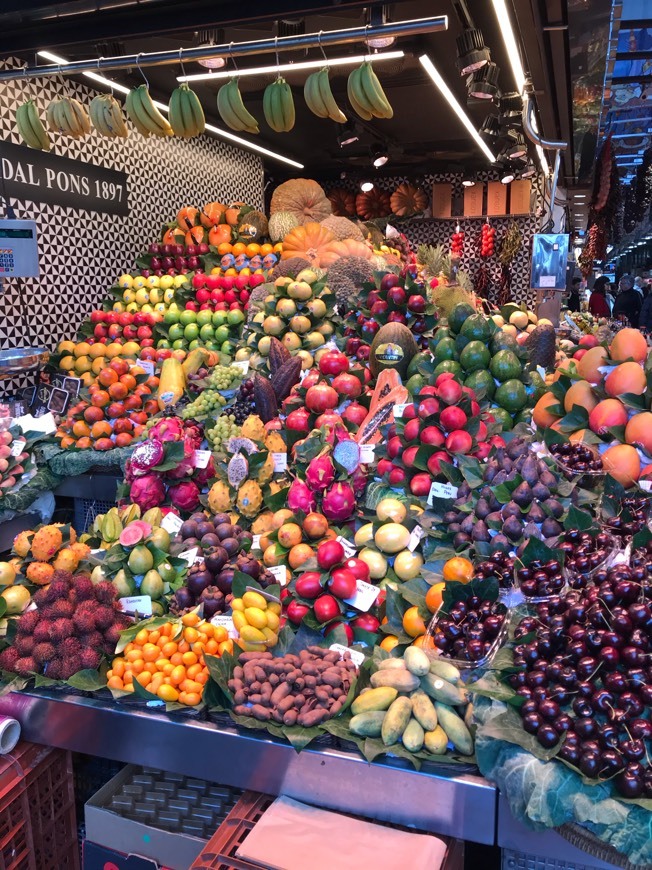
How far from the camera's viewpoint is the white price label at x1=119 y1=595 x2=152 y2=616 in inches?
101

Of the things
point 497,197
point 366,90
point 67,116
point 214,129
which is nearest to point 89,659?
point 366,90

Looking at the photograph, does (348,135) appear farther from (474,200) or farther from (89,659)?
(89,659)

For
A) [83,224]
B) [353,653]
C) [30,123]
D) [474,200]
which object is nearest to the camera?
[353,653]

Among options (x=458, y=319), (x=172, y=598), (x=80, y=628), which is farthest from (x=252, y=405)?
(x=80, y=628)

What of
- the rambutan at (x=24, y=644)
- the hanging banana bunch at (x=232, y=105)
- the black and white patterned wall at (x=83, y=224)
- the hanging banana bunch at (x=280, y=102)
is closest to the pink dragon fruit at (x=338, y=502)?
the rambutan at (x=24, y=644)

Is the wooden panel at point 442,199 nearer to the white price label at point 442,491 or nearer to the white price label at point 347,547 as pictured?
the white price label at point 442,491

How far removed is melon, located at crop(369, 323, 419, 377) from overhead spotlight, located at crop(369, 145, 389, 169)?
20.9 ft

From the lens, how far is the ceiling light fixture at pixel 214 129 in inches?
217

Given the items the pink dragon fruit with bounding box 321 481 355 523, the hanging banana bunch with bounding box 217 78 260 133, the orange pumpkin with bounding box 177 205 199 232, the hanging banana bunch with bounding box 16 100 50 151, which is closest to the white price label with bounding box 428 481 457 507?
the pink dragon fruit with bounding box 321 481 355 523

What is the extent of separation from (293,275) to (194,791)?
3.63 m

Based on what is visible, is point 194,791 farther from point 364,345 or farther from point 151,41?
point 151,41

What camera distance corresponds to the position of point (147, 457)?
3.37 m

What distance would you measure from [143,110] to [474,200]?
7851 mm

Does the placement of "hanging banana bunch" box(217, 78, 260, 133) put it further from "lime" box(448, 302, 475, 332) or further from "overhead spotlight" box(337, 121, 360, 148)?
"overhead spotlight" box(337, 121, 360, 148)
